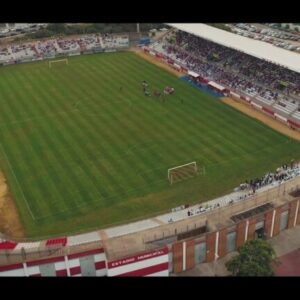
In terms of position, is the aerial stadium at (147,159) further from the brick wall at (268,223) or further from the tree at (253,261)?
the tree at (253,261)

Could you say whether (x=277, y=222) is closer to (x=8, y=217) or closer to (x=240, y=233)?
(x=240, y=233)

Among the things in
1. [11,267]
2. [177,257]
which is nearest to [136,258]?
[177,257]

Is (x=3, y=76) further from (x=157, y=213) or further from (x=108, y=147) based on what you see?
(x=157, y=213)

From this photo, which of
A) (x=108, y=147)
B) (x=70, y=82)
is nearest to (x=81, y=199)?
(x=108, y=147)

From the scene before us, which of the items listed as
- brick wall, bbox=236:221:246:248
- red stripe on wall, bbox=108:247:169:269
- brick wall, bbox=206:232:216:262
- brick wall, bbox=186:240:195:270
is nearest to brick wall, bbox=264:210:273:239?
brick wall, bbox=236:221:246:248

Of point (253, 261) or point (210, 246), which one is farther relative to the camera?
point (210, 246)

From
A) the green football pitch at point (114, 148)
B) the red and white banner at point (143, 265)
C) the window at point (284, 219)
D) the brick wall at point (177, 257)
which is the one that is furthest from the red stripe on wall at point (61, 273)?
the window at point (284, 219)
